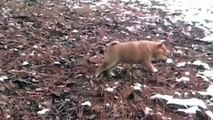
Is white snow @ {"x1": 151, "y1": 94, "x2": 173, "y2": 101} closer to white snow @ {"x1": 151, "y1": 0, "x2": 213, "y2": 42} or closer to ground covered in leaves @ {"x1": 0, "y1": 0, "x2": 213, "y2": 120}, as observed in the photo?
ground covered in leaves @ {"x1": 0, "y1": 0, "x2": 213, "y2": 120}

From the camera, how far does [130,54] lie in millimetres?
4102

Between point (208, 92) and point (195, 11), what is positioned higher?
point (208, 92)

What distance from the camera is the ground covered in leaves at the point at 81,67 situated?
338cm

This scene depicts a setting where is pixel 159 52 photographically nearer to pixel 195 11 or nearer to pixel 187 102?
pixel 187 102

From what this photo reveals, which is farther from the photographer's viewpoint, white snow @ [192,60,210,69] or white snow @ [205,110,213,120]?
white snow @ [192,60,210,69]

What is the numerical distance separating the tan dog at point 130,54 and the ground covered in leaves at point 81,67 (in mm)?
122

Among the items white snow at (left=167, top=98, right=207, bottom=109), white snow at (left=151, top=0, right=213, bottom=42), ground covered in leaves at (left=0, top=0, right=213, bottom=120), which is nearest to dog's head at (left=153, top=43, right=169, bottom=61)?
ground covered in leaves at (left=0, top=0, right=213, bottom=120)

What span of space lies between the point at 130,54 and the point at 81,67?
543mm

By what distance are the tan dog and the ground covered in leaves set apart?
4.8 inches

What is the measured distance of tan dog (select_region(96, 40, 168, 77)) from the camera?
4.04 metres

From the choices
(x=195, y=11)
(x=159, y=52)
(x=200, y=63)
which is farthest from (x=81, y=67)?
(x=195, y=11)

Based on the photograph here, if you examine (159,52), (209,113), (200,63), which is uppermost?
(159,52)

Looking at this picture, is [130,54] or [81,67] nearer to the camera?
[130,54]

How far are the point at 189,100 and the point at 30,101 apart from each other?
55.4 inches
